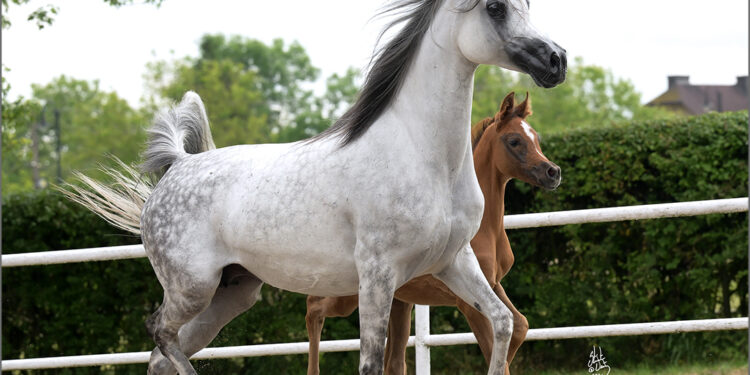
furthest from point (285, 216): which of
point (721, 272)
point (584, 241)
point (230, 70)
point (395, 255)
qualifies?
point (230, 70)

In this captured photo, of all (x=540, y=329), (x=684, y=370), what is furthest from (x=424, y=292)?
(x=684, y=370)

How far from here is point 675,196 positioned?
675 cm

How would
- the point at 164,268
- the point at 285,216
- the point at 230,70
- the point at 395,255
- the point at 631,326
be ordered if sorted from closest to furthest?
the point at 395,255 → the point at 285,216 → the point at 164,268 → the point at 631,326 → the point at 230,70

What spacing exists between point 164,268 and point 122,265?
387 cm

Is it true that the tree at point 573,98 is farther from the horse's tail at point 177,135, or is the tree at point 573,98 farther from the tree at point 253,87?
the horse's tail at point 177,135

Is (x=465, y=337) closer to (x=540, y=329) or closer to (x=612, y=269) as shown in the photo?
(x=540, y=329)

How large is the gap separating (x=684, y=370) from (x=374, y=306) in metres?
3.98

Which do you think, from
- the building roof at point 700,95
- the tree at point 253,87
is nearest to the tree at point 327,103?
the tree at point 253,87

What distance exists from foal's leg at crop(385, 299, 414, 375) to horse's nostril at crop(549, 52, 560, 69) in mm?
1645

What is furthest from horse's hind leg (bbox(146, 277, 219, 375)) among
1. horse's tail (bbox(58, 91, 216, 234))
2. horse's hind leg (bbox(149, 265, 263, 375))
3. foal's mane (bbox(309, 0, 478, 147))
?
foal's mane (bbox(309, 0, 478, 147))

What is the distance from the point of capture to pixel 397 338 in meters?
4.23

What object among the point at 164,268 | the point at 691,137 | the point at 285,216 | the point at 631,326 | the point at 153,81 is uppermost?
the point at 153,81

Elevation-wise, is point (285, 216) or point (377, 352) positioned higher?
point (285, 216)

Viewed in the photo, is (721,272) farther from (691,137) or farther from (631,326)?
(631,326)
